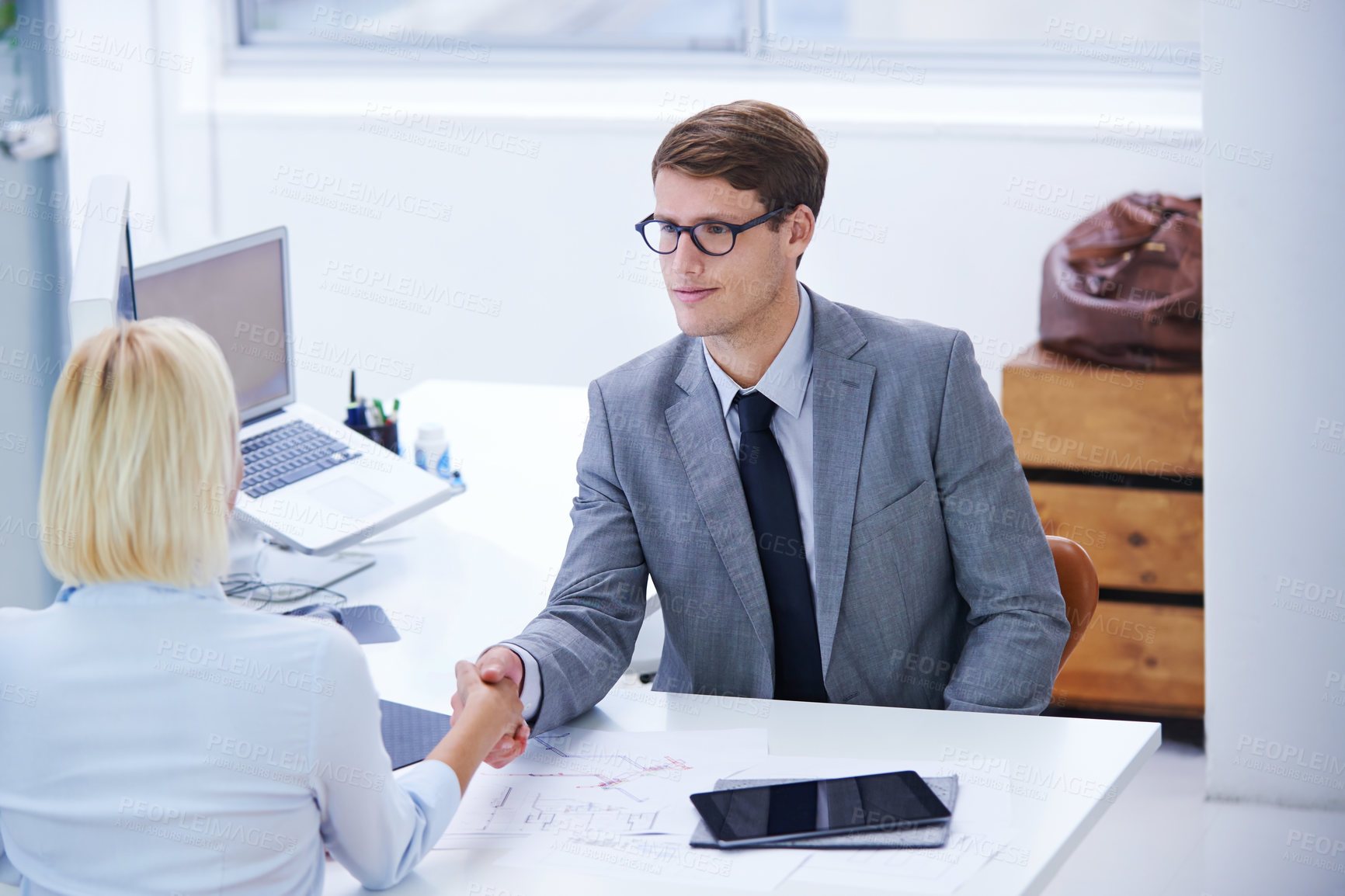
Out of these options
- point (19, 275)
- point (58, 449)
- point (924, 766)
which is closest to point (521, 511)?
point (924, 766)

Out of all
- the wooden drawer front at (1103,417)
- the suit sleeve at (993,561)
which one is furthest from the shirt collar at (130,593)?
the wooden drawer front at (1103,417)

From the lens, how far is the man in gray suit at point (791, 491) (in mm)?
1768

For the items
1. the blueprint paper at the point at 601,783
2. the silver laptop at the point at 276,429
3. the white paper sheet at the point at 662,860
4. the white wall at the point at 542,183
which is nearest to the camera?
the white paper sheet at the point at 662,860

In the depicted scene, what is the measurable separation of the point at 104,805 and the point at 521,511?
1346mm

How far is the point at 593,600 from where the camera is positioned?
5.78 ft

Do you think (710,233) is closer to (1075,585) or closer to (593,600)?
(593,600)

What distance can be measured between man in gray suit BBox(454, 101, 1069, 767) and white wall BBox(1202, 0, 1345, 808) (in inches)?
42.8

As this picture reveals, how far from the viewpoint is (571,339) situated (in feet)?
14.0

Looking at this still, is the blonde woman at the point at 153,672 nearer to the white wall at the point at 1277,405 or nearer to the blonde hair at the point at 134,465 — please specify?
the blonde hair at the point at 134,465

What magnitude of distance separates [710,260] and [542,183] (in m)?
2.51

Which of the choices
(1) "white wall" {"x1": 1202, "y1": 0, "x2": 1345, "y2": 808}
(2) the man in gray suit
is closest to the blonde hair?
(2) the man in gray suit

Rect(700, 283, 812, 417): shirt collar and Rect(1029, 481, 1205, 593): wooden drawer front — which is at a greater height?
Rect(700, 283, 812, 417): shirt collar

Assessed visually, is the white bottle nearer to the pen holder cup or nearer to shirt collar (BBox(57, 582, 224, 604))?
the pen holder cup

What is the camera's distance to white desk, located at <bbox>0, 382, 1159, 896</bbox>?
4.27 feet
